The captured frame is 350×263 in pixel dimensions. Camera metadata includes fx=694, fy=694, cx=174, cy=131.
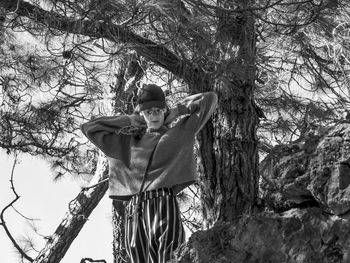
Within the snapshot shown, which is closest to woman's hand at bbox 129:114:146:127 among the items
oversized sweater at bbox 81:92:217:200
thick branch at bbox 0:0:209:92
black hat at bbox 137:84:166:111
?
oversized sweater at bbox 81:92:217:200

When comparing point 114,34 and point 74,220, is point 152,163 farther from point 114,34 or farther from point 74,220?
point 74,220

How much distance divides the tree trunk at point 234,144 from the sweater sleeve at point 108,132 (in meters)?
0.58

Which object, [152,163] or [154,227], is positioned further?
[152,163]

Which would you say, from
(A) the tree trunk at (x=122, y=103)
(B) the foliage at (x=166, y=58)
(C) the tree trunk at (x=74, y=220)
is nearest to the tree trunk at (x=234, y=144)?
(B) the foliage at (x=166, y=58)

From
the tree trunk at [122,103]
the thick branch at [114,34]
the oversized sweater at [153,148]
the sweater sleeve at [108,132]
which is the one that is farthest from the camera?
the tree trunk at [122,103]

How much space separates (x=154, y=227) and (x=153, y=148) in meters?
0.30

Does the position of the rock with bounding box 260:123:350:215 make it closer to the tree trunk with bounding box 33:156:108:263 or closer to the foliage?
the foliage

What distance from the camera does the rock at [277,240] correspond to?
1.70 metres

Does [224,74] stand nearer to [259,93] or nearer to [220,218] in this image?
[220,218]

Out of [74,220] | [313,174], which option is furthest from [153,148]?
[74,220]

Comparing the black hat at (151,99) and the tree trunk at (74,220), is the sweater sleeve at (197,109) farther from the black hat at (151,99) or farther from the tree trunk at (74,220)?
the tree trunk at (74,220)

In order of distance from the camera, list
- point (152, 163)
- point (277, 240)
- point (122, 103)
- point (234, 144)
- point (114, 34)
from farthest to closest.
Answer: point (122, 103) < point (234, 144) < point (114, 34) < point (152, 163) < point (277, 240)

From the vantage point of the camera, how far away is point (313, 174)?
1.79 meters

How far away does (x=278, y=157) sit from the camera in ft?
6.39
